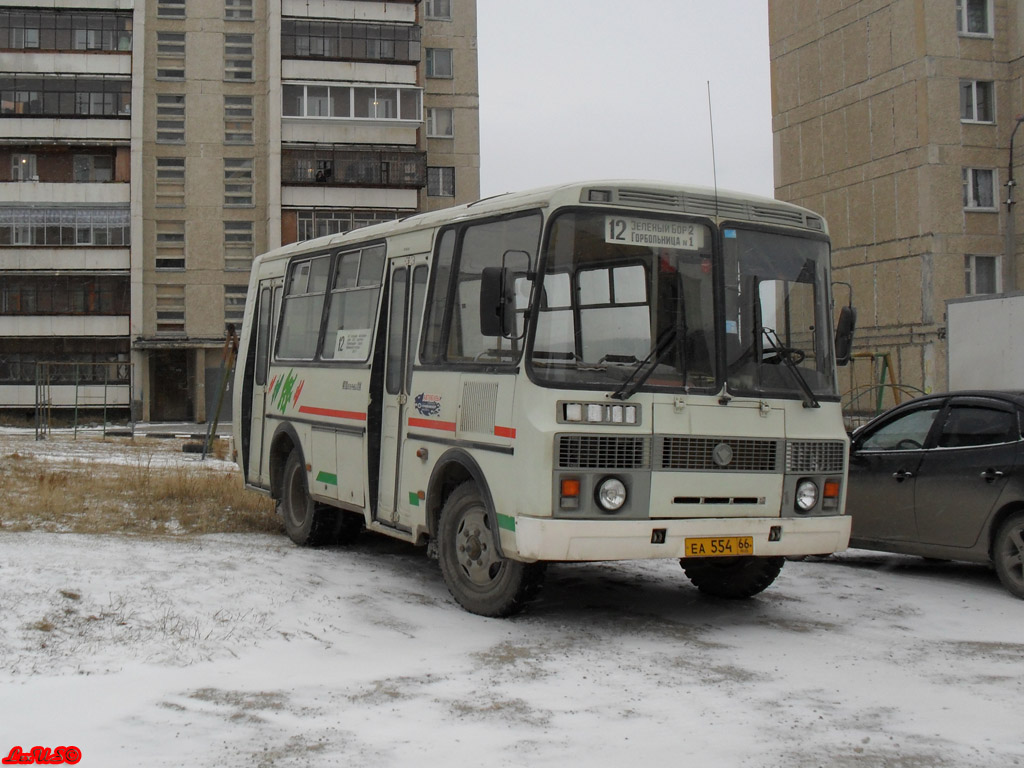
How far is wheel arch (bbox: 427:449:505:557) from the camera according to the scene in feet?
28.5

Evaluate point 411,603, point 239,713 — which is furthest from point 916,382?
point 239,713

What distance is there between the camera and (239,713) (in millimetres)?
6062

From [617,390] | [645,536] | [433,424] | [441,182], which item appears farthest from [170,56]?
[645,536]

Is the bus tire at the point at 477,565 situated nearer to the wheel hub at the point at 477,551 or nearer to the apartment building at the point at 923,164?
the wheel hub at the point at 477,551

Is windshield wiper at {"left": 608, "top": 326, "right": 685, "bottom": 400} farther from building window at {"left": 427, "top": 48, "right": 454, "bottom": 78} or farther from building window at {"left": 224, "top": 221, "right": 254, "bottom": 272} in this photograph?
building window at {"left": 427, "top": 48, "right": 454, "bottom": 78}

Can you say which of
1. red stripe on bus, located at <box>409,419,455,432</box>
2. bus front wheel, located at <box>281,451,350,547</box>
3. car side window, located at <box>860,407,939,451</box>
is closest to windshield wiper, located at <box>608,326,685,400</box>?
red stripe on bus, located at <box>409,419,455,432</box>

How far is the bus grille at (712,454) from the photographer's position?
27.5ft

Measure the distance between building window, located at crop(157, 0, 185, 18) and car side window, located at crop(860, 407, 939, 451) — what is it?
53054 millimetres

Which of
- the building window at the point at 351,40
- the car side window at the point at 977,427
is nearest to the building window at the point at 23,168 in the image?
the building window at the point at 351,40

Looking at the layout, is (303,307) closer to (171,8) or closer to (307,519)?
(307,519)

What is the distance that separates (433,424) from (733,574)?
269 cm

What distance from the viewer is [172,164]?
57719 mm

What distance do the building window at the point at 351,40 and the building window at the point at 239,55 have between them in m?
1.63

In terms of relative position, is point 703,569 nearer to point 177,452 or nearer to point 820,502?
point 820,502
